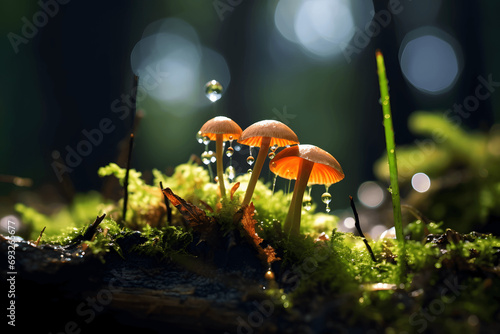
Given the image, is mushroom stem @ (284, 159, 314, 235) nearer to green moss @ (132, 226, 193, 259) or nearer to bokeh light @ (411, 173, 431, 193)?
green moss @ (132, 226, 193, 259)

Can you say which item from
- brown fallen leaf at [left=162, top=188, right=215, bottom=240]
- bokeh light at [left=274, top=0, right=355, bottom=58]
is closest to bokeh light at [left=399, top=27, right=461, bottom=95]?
bokeh light at [left=274, top=0, right=355, bottom=58]

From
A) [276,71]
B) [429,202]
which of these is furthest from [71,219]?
[276,71]

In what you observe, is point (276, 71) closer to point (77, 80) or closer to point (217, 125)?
point (77, 80)

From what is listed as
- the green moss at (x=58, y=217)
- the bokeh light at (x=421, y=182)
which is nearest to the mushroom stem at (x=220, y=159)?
the green moss at (x=58, y=217)

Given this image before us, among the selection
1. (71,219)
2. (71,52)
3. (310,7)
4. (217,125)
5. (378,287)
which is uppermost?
(310,7)

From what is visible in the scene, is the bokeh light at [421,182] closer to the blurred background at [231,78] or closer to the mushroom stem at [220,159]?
the blurred background at [231,78]

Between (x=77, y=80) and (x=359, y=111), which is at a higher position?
(x=359, y=111)
